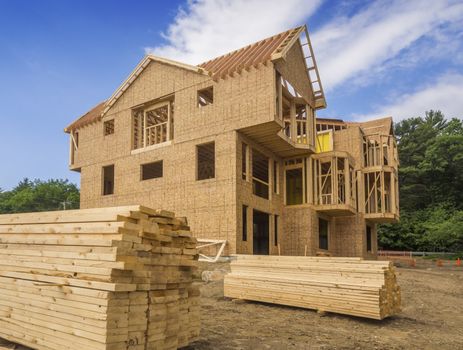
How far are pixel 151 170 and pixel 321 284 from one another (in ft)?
51.0

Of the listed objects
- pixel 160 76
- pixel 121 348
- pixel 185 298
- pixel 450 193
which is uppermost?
pixel 160 76

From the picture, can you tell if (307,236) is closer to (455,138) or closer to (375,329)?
(375,329)

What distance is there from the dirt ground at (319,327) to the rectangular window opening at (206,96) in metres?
10.4

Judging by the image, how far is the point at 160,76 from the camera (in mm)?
22406

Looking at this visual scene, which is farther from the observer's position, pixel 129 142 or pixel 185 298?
pixel 129 142

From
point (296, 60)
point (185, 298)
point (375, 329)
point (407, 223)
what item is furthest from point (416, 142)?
point (185, 298)

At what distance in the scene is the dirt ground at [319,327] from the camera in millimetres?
8203

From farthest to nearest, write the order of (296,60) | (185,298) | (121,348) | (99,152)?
(99,152), (296,60), (185,298), (121,348)

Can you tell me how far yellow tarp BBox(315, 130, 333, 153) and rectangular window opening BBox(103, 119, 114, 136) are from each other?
12699 mm

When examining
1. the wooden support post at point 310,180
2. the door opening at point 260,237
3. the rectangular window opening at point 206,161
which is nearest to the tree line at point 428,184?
the door opening at point 260,237

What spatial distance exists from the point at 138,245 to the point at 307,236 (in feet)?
55.9

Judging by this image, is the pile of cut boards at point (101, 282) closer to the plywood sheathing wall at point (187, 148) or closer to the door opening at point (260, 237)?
the plywood sheathing wall at point (187, 148)

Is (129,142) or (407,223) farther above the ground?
(129,142)

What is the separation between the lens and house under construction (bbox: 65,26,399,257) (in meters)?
19.2
